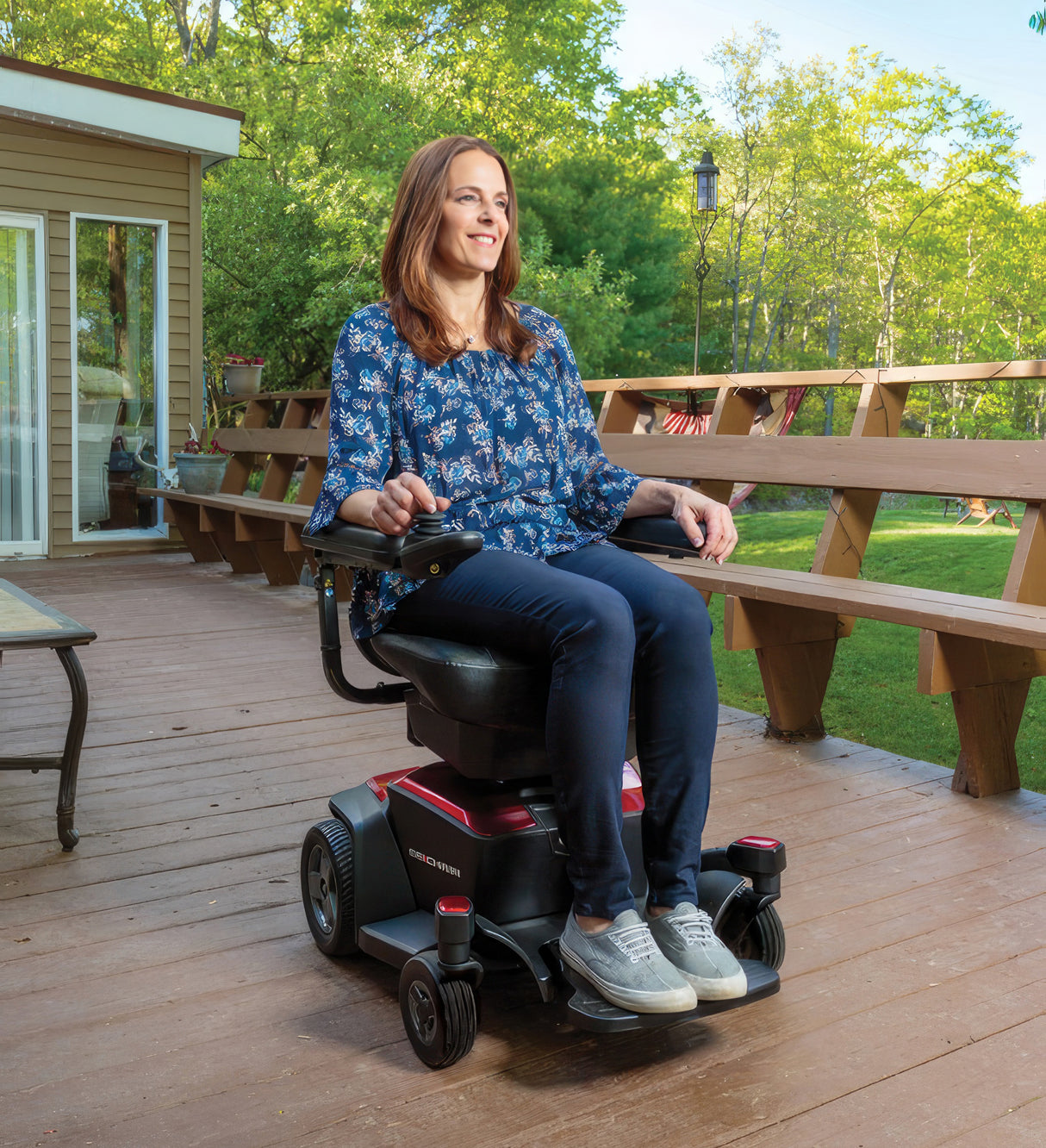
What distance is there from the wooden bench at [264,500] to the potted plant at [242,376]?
830mm

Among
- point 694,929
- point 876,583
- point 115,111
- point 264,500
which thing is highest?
point 115,111

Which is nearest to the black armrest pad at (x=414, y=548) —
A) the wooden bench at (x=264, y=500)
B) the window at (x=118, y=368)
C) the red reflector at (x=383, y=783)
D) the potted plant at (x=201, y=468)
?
the red reflector at (x=383, y=783)

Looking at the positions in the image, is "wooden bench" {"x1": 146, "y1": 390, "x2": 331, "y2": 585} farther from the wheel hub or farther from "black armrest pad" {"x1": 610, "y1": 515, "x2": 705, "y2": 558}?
the wheel hub

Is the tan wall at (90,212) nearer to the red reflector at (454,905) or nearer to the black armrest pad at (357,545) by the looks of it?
the black armrest pad at (357,545)

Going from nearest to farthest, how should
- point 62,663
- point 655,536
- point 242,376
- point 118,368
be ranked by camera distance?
point 655,536, point 62,663, point 118,368, point 242,376

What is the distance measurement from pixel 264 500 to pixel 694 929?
15.7 ft

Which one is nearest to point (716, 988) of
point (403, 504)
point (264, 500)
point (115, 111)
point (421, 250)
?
point (403, 504)

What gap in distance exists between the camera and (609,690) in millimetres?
1546

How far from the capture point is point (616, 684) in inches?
61.1

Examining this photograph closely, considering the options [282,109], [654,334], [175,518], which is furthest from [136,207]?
[654,334]

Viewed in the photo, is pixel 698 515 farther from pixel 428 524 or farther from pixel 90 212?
pixel 90 212

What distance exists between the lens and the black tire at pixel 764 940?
1.75 meters

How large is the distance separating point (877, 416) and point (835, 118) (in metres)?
22.0

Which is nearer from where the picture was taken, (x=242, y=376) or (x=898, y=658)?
(x=898, y=658)
